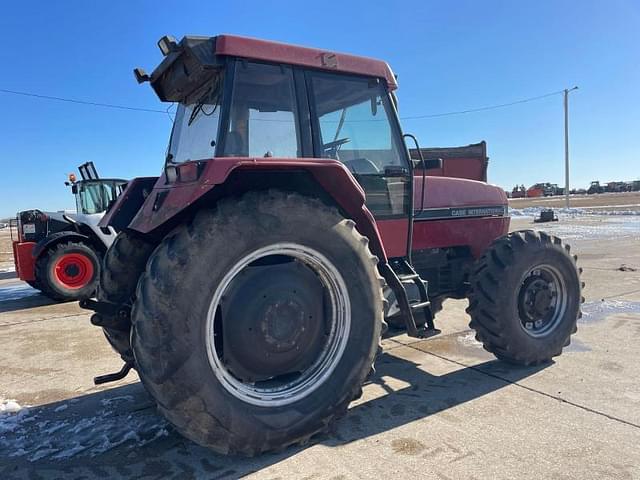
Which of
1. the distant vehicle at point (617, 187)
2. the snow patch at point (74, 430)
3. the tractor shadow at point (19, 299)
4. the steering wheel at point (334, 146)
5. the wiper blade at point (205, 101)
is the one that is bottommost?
the snow patch at point (74, 430)

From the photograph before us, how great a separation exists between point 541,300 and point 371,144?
2.05 meters

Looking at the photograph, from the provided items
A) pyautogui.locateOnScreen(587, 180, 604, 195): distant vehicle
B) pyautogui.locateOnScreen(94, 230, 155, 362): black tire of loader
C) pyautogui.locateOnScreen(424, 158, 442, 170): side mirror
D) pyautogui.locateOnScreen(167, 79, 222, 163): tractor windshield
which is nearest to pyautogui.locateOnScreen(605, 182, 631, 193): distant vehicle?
pyautogui.locateOnScreen(587, 180, 604, 195): distant vehicle

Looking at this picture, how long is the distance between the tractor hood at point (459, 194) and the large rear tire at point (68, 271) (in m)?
6.89

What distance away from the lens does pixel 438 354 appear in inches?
175

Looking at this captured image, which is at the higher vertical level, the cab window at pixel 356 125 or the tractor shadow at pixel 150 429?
the cab window at pixel 356 125

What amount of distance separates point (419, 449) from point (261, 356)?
1.08 m

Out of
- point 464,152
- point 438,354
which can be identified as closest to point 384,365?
point 438,354

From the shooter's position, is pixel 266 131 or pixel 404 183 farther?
pixel 404 183

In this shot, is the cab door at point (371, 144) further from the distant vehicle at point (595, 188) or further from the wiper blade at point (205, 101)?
the distant vehicle at point (595, 188)

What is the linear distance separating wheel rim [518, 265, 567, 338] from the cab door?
1.18 meters

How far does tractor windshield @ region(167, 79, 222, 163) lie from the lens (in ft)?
10.0

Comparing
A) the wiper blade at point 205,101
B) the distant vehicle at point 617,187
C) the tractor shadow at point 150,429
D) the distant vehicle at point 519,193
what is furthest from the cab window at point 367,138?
the distant vehicle at point 617,187

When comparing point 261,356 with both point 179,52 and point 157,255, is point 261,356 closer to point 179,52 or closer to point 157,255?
point 157,255

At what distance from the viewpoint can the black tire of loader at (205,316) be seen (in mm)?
2314
